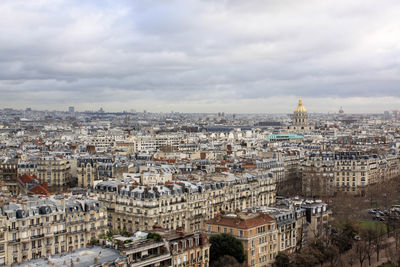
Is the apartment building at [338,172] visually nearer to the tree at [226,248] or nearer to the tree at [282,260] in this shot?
the tree at [282,260]

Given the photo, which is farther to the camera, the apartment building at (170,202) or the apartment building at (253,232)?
the apartment building at (170,202)

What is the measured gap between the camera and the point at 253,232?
203 ft

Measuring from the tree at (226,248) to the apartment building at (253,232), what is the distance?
194 cm

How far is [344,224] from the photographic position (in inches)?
2970

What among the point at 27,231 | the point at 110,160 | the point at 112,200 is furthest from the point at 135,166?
the point at 27,231

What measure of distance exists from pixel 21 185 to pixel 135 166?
69.2ft

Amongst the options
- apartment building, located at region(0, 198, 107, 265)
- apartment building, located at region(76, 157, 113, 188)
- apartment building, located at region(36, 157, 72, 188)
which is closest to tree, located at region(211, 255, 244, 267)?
apartment building, located at region(0, 198, 107, 265)

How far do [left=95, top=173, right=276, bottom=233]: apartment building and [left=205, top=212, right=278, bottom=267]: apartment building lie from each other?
8400 millimetres

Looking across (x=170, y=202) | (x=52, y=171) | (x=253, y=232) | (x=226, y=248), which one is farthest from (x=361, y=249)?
(x=52, y=171)

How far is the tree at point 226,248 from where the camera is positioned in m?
58.8

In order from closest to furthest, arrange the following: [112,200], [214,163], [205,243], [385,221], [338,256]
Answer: [205,243] < [338,256] < [112,200] < [385,221] < [214,163]

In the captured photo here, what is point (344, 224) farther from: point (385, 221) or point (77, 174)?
point (77, 174)

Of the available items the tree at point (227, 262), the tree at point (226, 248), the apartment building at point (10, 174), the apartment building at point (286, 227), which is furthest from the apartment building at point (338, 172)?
the apartment building at point (10, 174)

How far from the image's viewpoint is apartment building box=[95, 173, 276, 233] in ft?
230
